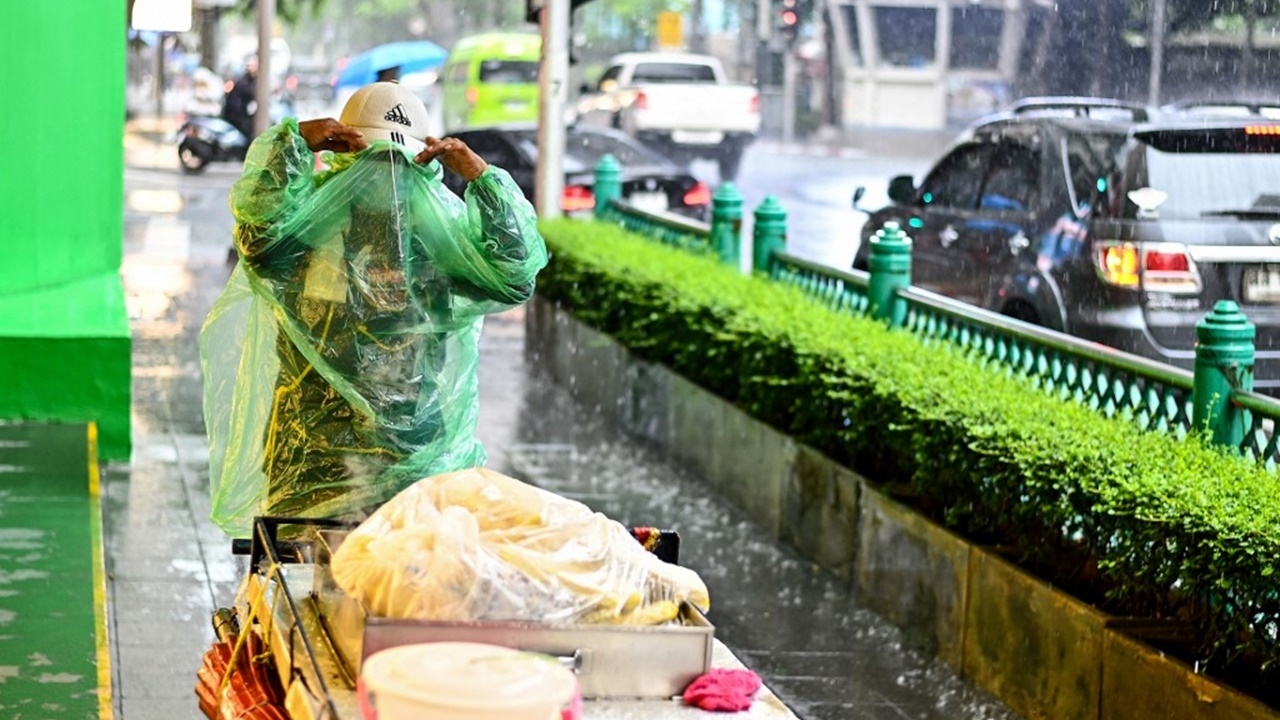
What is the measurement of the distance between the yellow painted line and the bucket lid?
3.06m

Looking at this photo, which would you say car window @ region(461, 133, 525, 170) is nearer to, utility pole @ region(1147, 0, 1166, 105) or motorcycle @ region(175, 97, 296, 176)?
motorcycle @ region(175, 97, 296, 176)

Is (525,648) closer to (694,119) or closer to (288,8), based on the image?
(694,119)

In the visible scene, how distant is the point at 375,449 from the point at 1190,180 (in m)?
6.36

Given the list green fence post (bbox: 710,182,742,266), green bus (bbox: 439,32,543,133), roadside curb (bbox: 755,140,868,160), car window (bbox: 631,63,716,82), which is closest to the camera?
green fence post (bbox: 710,182,742,266)

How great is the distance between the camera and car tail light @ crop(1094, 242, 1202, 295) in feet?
32.8

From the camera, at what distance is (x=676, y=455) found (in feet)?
33.4

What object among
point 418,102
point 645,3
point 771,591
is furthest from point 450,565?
point 645,3

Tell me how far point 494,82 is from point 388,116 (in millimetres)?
30529

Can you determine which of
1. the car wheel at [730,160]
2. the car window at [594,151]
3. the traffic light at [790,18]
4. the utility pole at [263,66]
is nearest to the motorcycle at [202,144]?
the car wheel at [730,160]

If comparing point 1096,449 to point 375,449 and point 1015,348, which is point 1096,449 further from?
point 375,449

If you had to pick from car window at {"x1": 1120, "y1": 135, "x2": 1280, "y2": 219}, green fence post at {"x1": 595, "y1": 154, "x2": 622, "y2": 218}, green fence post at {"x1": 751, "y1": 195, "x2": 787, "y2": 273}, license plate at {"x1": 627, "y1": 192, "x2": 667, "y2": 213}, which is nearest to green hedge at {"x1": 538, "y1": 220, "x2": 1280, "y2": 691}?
green fence post at {"x1": 751, "y1": 195, "x2": 787, "y2": 273}

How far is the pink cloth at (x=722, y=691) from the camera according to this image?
3219 mm

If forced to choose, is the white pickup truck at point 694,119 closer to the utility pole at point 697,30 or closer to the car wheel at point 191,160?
the car wheel at point 191,160

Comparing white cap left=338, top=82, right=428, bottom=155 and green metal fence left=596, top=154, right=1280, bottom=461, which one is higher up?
white cap left=338, top=82, right=428, bottom=155
